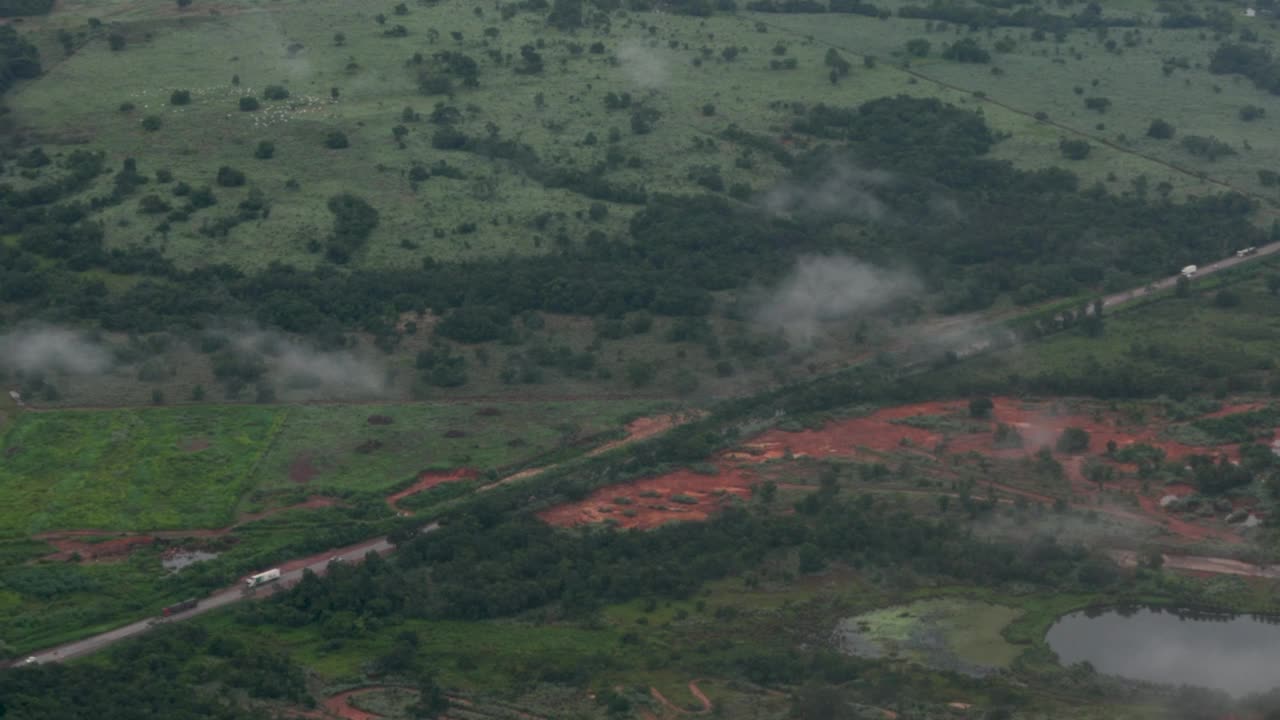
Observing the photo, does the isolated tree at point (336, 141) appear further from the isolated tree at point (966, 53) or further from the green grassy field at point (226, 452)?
the isolated tree at point (966, 53)

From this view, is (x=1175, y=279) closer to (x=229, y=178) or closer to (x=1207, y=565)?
(x=1207, y=565)

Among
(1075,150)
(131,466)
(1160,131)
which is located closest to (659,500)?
(131,466)

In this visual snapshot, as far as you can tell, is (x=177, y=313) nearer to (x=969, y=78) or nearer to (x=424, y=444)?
(x=424, y=444)

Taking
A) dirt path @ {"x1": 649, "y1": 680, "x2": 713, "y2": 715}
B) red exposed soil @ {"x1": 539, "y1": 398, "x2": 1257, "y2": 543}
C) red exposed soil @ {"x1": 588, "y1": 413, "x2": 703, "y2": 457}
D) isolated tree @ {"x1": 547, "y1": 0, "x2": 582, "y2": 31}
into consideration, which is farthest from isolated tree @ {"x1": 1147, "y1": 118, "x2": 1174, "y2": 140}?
dirt path @ {"x1": 649, "y1": 680, "x2": 713, "y2": 715}

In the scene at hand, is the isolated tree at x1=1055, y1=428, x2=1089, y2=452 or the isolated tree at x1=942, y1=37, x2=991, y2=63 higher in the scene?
the isolated tree at x1=942, y1=37, x2=991, y2=63

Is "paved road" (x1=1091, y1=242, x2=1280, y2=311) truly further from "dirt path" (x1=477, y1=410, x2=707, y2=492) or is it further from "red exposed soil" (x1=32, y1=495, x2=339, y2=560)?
"red exposed soil" (x1=32, y1=495, x2=339, y2=560)
